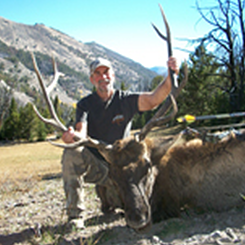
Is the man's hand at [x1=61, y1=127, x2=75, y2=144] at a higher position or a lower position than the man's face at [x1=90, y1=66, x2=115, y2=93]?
lower

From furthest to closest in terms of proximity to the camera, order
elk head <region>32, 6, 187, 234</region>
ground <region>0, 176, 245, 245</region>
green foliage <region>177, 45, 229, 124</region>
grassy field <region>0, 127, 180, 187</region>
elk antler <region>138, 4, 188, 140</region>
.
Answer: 1. green foliage <region>177, 45, 229, 124</region>
2. grassy field <region>0, 127, 180, 187</region>
3. elk antler <region>138, 4, 188, 140</region>
4. elk head <region>32, 6, 187, 234</region>
5. ground <region>0, 176, 245, 245</region>

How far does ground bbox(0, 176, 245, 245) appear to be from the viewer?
2791mm

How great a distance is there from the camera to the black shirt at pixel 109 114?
4.07 meters

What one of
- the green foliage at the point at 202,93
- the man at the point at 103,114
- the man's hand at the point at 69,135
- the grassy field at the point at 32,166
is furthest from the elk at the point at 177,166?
the green foliage at the point at 202,93

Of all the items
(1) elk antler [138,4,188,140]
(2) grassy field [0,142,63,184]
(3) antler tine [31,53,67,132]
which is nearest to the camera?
(1) elk antler [138,4,188,140]

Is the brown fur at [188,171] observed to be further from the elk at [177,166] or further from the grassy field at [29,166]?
the grassy field at [29,166]

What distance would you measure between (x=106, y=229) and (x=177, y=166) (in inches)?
51.0

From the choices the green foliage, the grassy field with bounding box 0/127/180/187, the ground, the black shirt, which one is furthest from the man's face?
the green foliage

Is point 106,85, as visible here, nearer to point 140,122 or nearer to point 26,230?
point 26,230

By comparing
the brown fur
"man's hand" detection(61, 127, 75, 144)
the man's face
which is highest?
the man's face

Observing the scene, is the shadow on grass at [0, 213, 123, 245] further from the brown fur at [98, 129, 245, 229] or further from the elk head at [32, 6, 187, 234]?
the brown fur at [98, 129, 245, 229]

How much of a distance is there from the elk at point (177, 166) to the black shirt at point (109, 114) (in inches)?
18.6

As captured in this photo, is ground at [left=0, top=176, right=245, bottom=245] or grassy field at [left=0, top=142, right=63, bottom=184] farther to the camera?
grassy field at [left=0, top=142, right=63, bottom=184]

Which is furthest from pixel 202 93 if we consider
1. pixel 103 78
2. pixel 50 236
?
pixel 50 236
